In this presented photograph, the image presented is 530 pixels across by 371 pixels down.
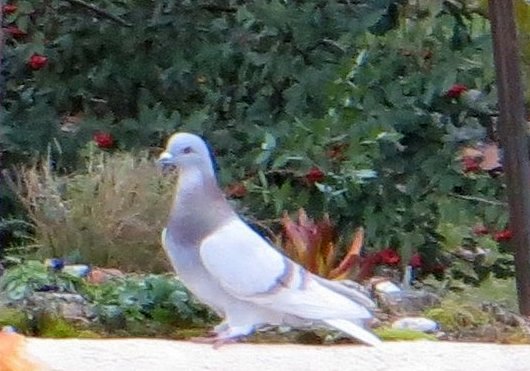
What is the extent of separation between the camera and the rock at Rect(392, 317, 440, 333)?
5.09ft

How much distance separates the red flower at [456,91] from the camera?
2.22m

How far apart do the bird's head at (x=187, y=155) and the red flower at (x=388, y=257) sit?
755mm

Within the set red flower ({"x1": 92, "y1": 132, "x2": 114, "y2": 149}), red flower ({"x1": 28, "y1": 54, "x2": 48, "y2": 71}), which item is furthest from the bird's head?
red flower ({"x1": 28, "y1": 54, "x2": 48, "y2": 71})

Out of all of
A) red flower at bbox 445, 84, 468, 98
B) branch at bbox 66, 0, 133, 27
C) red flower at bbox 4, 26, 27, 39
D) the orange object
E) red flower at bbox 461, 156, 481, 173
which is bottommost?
the orange object

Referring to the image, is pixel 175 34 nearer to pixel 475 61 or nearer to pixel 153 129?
pixel 153 129

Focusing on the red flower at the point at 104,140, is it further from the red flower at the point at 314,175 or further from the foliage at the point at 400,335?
the foliage at the point at 400,335

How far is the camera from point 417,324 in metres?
1.56

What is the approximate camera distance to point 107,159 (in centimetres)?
226

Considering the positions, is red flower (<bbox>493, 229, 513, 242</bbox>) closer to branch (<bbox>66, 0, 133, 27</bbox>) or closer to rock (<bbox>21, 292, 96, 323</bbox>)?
branch (<bbox>66, 0, 133, 27</bbox>)

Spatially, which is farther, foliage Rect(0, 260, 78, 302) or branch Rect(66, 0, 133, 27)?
branch Rect(66, 0, 133, 27)

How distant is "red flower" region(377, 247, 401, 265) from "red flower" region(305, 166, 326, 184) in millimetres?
157

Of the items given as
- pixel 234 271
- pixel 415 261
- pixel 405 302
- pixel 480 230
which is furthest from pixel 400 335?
pixel 480 230

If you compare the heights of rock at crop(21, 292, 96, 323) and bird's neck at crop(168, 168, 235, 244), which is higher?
bird's neck at crop(168, 168, 235, 244)

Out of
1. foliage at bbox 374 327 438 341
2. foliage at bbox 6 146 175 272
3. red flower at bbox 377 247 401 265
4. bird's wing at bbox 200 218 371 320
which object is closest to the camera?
bird's wing at bbox 200 218 371 320
